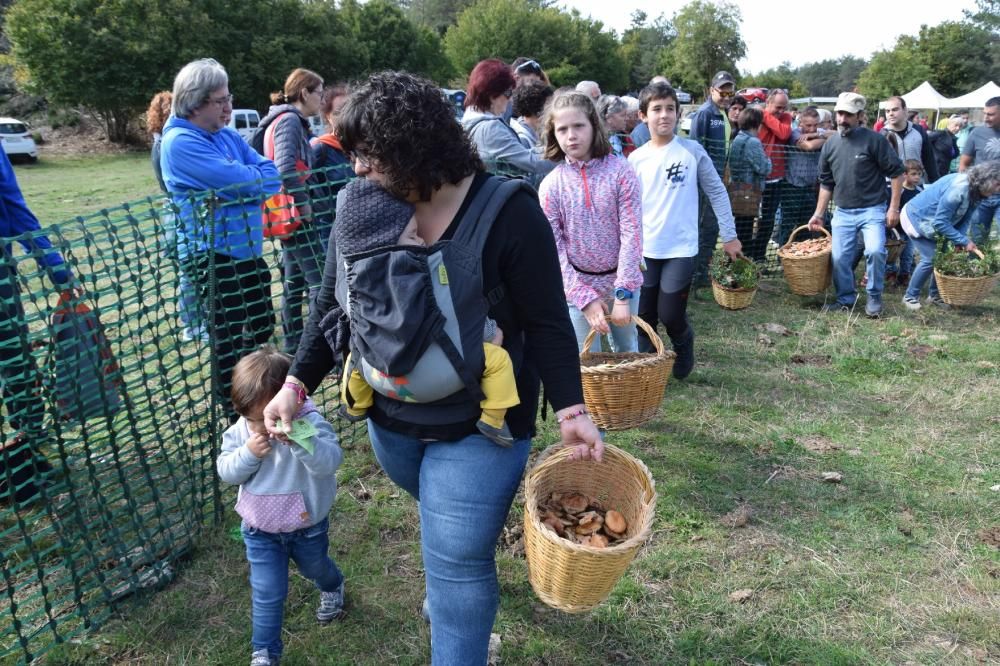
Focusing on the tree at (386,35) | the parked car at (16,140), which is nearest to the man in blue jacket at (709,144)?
the parked car at (16,140)

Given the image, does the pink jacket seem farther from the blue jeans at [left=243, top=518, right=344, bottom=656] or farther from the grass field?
the blue jeans at [left=243, top=518, right=344, bottom=656]

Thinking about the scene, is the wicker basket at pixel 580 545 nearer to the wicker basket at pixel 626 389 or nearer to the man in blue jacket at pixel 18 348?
the wicker basket at pixel 626 389

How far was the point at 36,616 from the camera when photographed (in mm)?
2527

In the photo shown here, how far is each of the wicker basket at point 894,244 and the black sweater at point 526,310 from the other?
686 cm

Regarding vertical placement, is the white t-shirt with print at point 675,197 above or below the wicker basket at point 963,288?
above

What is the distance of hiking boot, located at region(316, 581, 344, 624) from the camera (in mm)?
2732

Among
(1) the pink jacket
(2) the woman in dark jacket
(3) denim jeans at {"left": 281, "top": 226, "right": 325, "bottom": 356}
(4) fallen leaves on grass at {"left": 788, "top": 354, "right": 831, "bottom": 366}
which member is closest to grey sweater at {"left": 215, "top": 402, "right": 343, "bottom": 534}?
(2) the woman in dark jacket

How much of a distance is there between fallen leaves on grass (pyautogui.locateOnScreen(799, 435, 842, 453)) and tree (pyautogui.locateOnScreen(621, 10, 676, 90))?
238ft

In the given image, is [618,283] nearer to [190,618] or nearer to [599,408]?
[599,408]

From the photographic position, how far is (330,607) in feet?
8.99

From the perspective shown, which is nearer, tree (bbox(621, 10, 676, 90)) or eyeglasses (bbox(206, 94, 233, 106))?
eyeglasses (bbox(206, 94, 233, 106))

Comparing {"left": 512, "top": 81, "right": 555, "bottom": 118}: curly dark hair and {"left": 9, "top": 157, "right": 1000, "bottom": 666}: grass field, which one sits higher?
{"left": 512, "top": 81, "right": 555, "bottom": 118}: curly dark hair

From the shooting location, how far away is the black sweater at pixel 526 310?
1703mm

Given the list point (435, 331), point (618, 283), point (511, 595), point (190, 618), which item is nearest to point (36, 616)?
point (190, 618)
